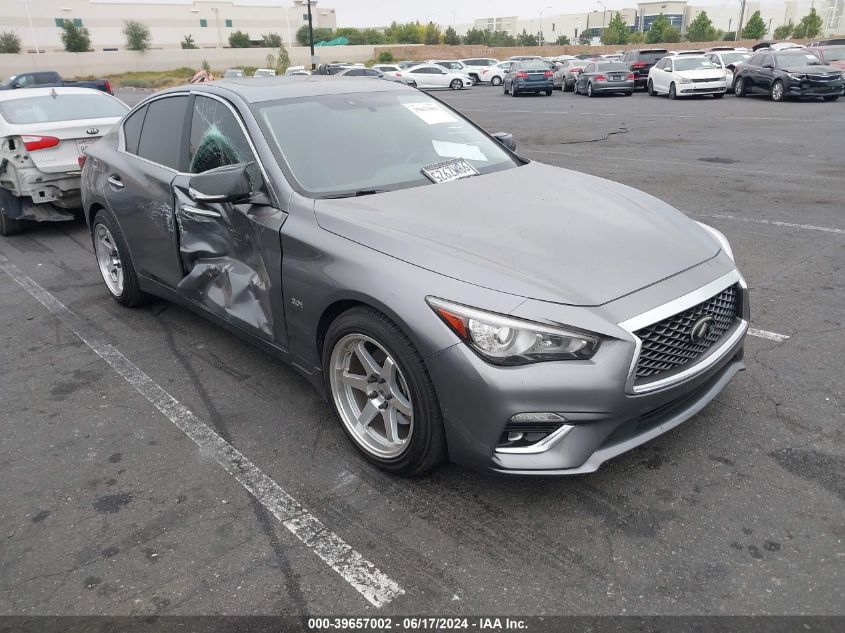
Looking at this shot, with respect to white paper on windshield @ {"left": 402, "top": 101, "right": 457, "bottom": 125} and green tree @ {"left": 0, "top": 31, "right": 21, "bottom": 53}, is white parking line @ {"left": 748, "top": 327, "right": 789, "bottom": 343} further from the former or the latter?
green tree @ {"left": 0, "top": 31, "right": 21, "bottom": 53}

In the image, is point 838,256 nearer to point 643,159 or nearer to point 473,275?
point 473,275

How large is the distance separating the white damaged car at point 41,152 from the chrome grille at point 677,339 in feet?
21.4

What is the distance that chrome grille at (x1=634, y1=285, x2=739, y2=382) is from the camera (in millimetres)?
2709

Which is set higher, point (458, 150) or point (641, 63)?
point (641, 63)

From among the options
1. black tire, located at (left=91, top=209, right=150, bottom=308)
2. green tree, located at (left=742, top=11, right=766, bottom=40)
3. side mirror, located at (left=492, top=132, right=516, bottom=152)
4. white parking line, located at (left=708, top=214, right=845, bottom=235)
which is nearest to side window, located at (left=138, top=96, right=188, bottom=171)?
black tire, located at (left=91, top=209, right=150, bottom=308)

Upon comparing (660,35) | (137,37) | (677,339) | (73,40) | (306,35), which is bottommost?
(677,339)

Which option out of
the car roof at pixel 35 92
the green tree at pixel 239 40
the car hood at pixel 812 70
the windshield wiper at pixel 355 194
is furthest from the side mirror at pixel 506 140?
the green tree at pixel 239 40

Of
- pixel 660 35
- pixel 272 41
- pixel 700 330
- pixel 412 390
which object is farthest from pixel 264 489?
pixel 272 41

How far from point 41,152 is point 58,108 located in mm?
942

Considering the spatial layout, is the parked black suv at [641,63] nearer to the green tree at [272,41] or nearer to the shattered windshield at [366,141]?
the shattered windshield at [366,141]

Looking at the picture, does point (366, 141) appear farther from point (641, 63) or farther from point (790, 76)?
point (641, 63)

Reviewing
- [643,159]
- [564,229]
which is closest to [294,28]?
[643,159]

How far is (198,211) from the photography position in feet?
13.3

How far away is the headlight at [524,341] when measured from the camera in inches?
103
